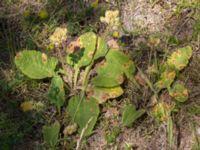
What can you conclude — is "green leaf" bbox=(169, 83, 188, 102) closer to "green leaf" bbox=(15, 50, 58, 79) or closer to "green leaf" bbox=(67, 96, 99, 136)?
"green leaf" bbox=(67, 96, 99, 136)

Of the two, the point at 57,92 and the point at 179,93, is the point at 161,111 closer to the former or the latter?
the point at 179,93

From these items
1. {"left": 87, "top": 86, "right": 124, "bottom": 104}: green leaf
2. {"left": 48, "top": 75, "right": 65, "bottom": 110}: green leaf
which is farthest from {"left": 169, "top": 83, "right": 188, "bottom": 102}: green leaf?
{"left": 48, "top": 75, "right": 65, "bottom": 110}: green leaf

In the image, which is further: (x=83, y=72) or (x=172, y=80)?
(x=83, y=72)

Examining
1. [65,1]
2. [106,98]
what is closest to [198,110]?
[106,98]

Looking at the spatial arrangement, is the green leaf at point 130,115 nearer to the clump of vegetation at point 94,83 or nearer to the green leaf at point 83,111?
the clump of vegetation at point 94,83

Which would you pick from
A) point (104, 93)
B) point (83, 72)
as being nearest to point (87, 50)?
point (83, 72)

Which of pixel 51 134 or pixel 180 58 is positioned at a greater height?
pixel 180 58

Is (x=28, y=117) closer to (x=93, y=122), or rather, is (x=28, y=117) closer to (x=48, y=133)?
(x=48, y=133)

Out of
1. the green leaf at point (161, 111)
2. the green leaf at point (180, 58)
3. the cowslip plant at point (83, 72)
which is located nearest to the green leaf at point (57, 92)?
the cowslip plant at point (83, 72)

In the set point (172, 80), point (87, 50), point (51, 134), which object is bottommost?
point (51, 134)
